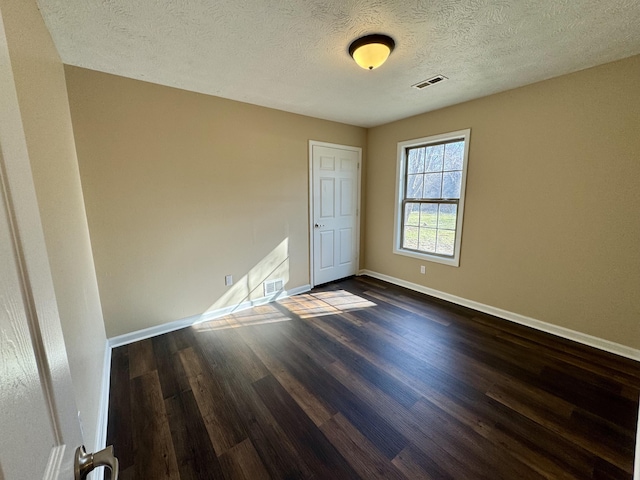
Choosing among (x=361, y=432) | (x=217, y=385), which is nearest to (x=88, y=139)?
(x=217, y=385)

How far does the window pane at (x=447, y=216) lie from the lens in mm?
3352

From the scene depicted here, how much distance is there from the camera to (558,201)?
8.21ft

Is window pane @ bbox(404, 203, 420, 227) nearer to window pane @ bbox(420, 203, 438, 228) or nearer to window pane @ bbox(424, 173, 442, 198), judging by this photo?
window pane @ bbox(420, 203, 438, 228)

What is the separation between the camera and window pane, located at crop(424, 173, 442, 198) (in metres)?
3.48

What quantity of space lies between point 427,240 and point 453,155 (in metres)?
1.15

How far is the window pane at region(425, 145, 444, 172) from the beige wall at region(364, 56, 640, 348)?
0.70ft

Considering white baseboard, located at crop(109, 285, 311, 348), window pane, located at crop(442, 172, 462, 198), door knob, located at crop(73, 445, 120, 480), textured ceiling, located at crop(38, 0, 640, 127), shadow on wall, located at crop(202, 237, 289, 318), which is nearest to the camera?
door knob, located at crop(73, 445, 120, 480)

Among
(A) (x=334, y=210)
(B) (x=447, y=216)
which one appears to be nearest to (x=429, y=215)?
(B) (x=447, y=216)

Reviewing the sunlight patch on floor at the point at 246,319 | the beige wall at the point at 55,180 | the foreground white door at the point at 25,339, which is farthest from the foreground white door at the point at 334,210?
the foreground white door at the point at 25,339

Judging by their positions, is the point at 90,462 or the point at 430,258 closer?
the point at 90,462

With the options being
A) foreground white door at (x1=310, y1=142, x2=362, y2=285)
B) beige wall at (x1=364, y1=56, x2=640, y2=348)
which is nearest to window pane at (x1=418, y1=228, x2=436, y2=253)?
beige wall at (x1=364, y1=56, x2=640, y2=348)

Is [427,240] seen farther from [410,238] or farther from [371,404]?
[371,404]

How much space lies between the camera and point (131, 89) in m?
2.35

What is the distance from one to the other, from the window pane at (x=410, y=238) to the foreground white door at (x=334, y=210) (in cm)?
80
